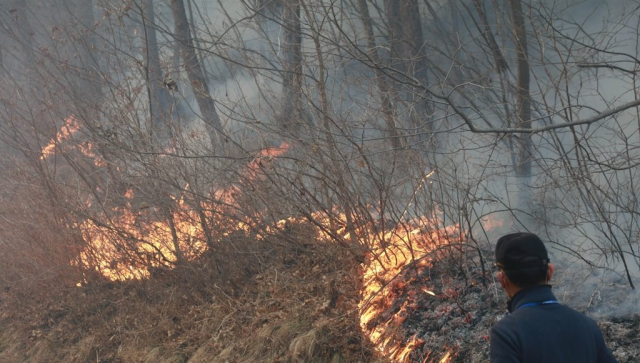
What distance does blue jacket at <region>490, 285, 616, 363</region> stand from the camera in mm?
2645

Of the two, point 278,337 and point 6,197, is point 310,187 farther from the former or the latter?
point 6,197

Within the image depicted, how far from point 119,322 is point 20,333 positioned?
209cm

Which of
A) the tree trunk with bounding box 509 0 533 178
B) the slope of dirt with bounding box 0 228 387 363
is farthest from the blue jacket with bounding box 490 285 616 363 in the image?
the tree trunk with bounding box 509 0 533 178

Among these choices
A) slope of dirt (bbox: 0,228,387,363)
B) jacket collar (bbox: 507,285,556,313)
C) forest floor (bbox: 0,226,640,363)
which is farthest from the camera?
slope of dirt (bbox: 0,228,387,363)

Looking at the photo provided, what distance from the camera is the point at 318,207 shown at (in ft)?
27.3

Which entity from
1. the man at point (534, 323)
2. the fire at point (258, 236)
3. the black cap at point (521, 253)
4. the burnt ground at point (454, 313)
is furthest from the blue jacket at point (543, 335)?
the fire at point (258, 236)

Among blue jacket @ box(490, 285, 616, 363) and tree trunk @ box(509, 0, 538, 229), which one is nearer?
blue jacket @ box(490, 285, 616, 363)

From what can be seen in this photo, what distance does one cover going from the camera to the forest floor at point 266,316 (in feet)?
20.2

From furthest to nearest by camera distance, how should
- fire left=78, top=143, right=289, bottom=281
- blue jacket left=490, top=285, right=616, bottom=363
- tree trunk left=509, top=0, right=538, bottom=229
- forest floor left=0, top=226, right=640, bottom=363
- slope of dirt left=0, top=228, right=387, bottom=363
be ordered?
fire left=78, top=143, right=289, bottom=281 < tree trunk left=509, top=0, right=538, bottom=229 < slope of dirt left=0, top=228, right=387, bottom=363 < forest floor left=0, top=226, right=640, bottom=363 < blue jacket left=490, top=285, right=616, bottom=363

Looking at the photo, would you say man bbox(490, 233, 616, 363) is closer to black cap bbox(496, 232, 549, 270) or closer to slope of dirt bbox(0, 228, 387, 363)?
black cap bbox(496, 232, 549, 270)

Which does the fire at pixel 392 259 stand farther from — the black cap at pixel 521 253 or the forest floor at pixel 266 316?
the black cap at pixel 521 253

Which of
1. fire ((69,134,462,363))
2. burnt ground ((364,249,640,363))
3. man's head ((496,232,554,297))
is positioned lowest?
burnt ground ((364,249,640,363))

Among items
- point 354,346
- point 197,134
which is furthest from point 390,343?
point 197,134

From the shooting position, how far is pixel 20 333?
35.3ft
